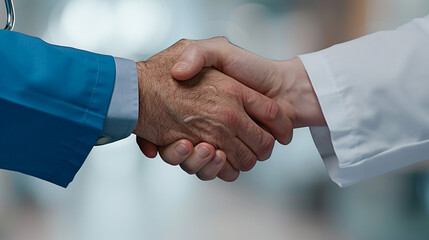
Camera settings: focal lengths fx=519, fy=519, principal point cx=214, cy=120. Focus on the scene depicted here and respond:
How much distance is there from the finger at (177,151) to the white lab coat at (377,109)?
0.29m

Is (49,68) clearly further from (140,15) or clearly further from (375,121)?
(140,15)

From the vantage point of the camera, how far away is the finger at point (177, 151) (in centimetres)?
108

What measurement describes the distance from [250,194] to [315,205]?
43 centimetres

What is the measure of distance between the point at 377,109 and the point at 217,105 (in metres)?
0.32

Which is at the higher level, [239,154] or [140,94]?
[140,94]

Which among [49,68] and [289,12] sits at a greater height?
[49,68]

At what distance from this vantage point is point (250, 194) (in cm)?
346

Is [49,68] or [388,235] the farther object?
[388,235]

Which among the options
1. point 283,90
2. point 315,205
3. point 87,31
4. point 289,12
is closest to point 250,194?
point 315,205

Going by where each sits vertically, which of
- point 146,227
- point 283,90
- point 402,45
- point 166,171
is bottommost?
point 166,171

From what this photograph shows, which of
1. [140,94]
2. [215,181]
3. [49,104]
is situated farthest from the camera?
[215,181]

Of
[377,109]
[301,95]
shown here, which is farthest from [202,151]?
[377,109]

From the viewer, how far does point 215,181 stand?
3.68 m

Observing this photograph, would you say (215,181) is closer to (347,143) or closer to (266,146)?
(266,146)
